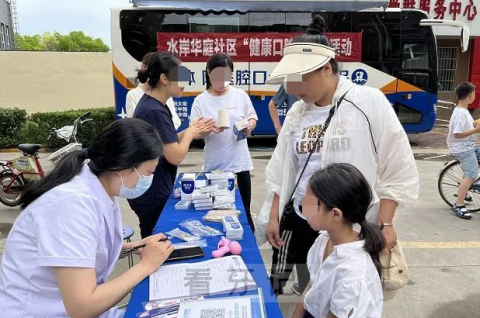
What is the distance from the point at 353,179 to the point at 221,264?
603mm

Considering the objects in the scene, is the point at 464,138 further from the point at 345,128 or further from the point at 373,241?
the point at 373,241

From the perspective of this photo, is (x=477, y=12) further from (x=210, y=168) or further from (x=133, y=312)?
(x=133, y=312)

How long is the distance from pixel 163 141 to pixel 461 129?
321 centimetres

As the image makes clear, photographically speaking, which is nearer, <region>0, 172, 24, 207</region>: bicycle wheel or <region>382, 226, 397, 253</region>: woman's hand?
<region>382, 226, 397, 253</region>: woman's hand

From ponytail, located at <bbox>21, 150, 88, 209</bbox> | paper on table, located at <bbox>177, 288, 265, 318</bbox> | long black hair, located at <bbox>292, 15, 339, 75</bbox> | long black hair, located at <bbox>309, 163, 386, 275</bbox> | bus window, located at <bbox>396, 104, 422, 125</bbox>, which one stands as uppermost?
long black hair, located at <bbox>292, 15, 339, 75</bbox>

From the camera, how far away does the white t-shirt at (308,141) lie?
5.69 ft

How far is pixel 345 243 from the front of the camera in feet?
4.54

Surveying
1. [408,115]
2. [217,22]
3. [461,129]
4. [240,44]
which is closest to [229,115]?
[461,129]

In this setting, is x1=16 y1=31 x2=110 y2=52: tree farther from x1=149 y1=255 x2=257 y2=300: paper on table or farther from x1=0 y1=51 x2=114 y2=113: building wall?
x1=149 y1=255 x2=257 y2=300: paper on table

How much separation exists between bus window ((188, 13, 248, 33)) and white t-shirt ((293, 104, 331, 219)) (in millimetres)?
6026

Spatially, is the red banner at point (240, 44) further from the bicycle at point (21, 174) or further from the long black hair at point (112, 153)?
the long black hair at point (112, 153)

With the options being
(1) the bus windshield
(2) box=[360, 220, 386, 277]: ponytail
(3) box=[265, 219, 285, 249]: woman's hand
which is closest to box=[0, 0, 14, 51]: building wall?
(1) the bus windshield

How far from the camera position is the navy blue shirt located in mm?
2080

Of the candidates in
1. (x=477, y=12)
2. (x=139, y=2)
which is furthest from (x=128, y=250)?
(x=477, y=12)
